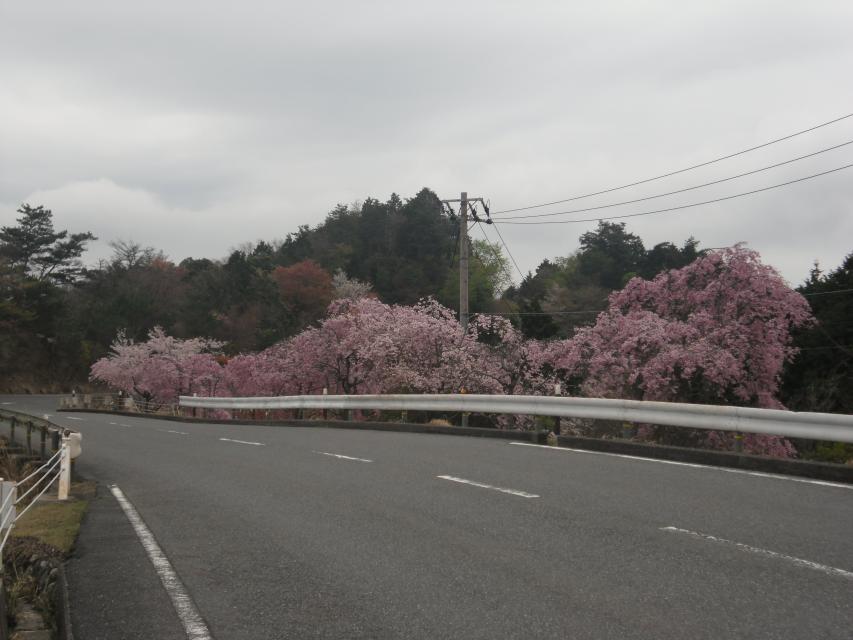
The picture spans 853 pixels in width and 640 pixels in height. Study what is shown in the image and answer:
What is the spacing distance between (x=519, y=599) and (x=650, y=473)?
18.4 ft

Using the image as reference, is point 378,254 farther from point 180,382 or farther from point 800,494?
point 800,494

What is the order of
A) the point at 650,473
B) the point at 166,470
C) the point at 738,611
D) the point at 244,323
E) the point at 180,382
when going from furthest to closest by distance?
the point at 244,323
the point at 180,382
the point at 166,470
the point at 650,473
the point at 738,611

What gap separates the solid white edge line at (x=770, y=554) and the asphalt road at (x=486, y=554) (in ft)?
0.05

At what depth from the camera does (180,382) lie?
56.8m

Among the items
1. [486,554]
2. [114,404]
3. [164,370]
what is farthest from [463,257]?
[114,404]

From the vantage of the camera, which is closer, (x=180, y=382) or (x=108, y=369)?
(x=180, y=382)

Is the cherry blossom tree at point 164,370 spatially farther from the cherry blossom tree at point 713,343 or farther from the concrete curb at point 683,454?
the concrete curb at point 683,454

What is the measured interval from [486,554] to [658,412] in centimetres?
700

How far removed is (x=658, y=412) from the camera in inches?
486

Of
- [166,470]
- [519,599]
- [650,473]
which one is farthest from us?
[166,470]

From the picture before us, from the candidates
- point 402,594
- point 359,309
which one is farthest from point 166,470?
point 359,309

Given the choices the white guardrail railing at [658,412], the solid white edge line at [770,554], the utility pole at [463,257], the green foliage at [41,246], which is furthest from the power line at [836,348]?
the green foliage at [41,246]

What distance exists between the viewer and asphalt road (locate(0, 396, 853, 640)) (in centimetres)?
463

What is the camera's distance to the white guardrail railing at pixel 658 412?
32.2 feet
